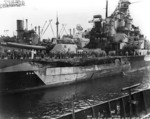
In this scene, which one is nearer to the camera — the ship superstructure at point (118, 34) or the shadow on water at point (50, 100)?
the shadow on water at point (50, 100)

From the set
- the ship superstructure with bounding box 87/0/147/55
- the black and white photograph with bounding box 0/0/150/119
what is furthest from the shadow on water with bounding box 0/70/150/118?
the ship superstructure with bounding box 87/0/147/55

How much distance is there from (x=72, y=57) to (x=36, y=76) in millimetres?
8315

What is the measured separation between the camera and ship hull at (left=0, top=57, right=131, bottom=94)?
23.5m

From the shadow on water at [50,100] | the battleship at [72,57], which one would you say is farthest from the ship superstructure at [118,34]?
the shadow on water at [50,100]

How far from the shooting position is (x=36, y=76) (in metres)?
25.1

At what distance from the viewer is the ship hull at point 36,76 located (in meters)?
23.5

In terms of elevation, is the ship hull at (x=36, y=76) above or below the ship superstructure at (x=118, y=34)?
below

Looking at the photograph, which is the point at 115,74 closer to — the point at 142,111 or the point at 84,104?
the point at 84,104

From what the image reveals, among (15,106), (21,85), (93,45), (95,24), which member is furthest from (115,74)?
(15,106)

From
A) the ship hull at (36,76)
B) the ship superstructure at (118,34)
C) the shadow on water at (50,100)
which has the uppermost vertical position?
the ship superstructure at (118,34)

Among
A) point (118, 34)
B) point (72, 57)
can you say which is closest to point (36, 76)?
point (72, 57)

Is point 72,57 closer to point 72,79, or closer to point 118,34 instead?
point 72,79

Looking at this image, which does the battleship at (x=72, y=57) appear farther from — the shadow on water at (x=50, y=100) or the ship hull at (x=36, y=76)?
the shadow on water at (x=50, y=100)

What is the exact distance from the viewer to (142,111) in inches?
531
